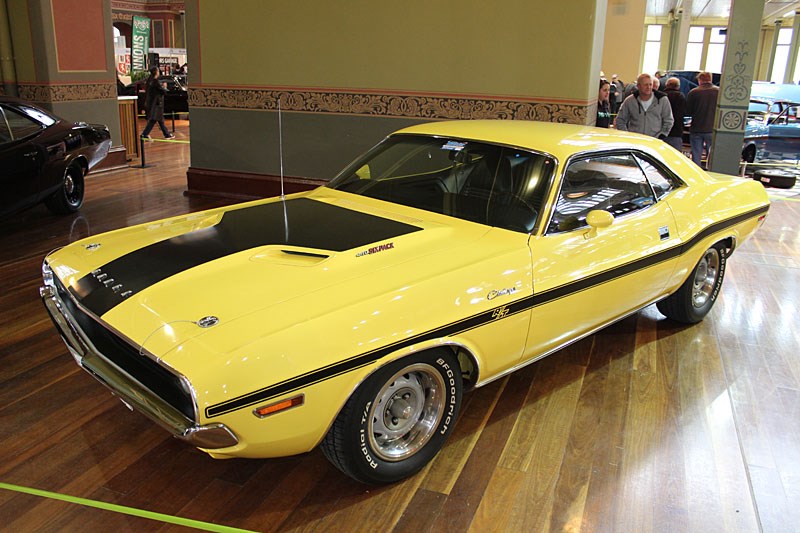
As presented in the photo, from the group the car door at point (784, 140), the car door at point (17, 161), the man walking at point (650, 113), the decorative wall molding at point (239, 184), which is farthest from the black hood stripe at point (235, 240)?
the car door at point (784, 140)

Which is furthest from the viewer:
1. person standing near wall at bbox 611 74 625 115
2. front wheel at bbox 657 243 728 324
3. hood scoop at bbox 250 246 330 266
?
person standing near wall at bbox 611 74 625 115

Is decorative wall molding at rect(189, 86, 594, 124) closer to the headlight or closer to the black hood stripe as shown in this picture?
the black hood stripe

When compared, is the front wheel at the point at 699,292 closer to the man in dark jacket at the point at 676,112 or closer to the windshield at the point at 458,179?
the windshield at the point at 458,179

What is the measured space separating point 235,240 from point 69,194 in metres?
5.38

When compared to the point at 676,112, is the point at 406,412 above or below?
below

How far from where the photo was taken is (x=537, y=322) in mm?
3170

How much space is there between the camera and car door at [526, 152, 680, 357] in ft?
10.6

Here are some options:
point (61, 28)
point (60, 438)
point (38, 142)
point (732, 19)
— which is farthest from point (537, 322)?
point (61, 28)

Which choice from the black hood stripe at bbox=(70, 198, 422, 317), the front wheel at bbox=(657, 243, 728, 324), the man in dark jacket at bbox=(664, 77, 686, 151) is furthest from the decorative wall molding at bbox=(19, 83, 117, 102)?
the front wheel at bbox=(657, 243, 728, 324)

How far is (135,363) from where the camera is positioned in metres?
2.53

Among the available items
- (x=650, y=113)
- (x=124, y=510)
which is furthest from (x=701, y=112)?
(x=124, y=510)

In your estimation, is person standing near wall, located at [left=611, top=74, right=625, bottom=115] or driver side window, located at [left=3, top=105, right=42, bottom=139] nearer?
driver side window, located at [left=3, top=105, right=42, bottom=139]

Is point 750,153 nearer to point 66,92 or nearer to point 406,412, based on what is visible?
point 406,412

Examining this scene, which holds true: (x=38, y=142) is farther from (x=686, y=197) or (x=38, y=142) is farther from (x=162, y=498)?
(x=686, y=197)
